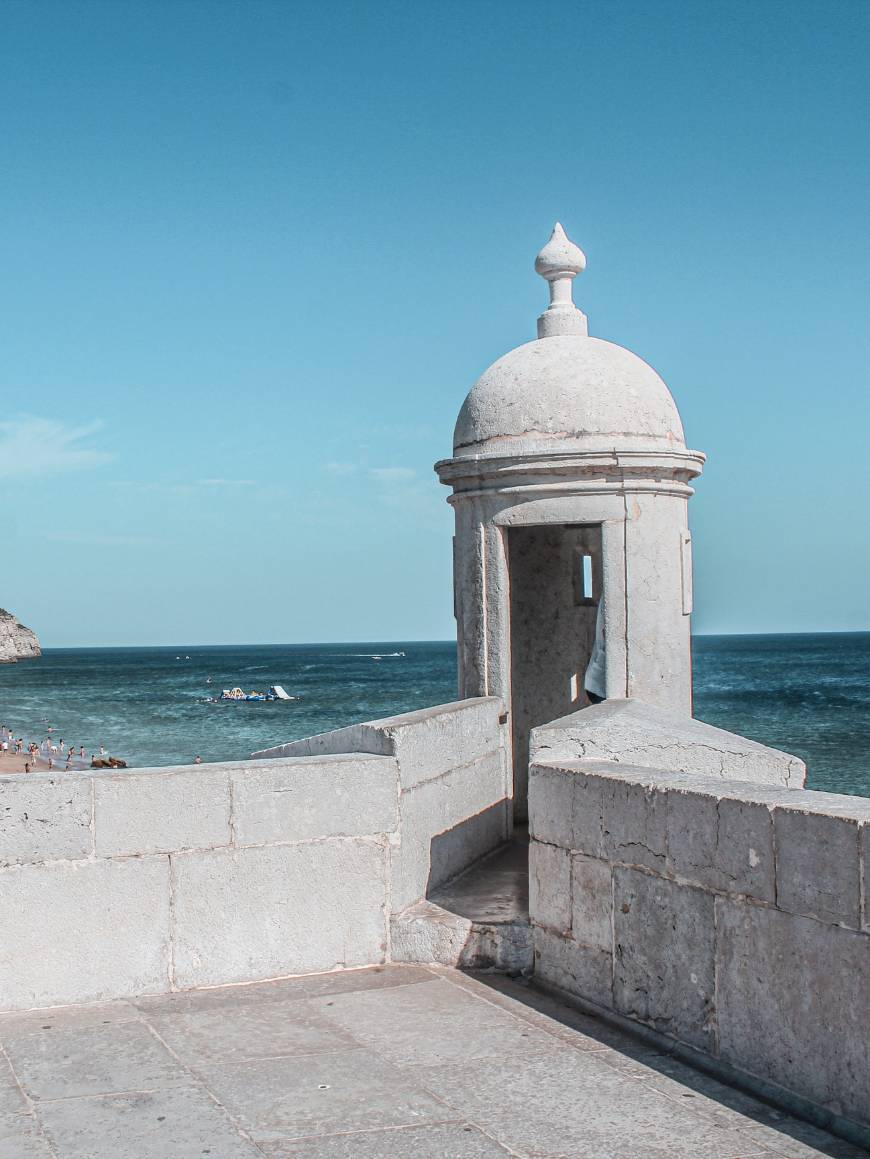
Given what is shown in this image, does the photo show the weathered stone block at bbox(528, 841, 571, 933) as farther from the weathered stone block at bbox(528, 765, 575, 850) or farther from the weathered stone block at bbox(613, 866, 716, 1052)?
the weathered stone block at bbox(613, 866, 716, 1052)

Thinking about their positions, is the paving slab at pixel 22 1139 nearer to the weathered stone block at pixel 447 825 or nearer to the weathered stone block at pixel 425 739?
the weathered stone block at pixel 447 825

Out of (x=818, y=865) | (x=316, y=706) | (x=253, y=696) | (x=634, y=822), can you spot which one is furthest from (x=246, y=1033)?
(x=253, y=696)

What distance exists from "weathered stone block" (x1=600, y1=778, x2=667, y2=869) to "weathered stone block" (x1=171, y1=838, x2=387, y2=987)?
99 cm

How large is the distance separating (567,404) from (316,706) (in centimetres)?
6190

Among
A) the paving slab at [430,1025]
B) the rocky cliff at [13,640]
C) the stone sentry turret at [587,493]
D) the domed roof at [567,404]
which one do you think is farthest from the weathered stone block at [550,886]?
the rocky cliff at [13,640]

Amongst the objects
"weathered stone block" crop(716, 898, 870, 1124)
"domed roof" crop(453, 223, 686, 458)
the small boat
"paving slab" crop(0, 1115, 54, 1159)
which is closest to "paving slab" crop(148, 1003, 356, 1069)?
"paving slab" crop(0, 1115, 54, 1159)

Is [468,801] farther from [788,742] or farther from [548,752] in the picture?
[788,742]

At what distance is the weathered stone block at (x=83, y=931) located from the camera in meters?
4.02

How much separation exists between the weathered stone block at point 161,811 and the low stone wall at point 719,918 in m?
1.12

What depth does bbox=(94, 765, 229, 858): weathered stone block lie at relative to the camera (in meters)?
4.14

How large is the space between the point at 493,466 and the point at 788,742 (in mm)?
41290

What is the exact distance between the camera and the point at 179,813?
4.23 m

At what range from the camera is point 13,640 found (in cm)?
14188

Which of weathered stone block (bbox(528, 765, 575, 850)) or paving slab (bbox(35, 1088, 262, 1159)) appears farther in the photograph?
weathered stone block (bbox(528, 765, 575, 850))
